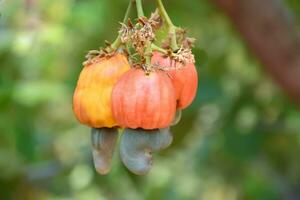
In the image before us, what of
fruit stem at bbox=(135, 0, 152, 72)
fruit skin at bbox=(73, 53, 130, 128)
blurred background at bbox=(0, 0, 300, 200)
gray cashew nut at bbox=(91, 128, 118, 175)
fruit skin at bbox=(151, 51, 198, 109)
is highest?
fruit stem at bbox=(135, 0, 152, 72)

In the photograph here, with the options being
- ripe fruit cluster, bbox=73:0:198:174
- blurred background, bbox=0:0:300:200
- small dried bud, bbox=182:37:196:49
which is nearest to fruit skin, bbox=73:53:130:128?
ripe fruit cluster, bbox=73:0:198:174

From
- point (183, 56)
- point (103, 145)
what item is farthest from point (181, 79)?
point (103, 145)

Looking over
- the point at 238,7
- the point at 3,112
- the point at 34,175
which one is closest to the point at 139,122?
the point at 238,7

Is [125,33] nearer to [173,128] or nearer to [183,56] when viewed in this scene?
[183,56]

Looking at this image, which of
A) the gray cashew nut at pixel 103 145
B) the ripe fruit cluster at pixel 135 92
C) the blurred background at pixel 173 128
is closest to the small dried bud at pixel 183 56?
the ripe fruit cluster at pixel 135 92

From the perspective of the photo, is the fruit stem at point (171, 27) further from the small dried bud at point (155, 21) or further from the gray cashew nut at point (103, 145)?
the gray cashew nut at point (103, 145)

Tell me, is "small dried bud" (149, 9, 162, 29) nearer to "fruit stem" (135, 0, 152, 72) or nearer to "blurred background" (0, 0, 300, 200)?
"fruit stem" (135, 0, 152, 72)
